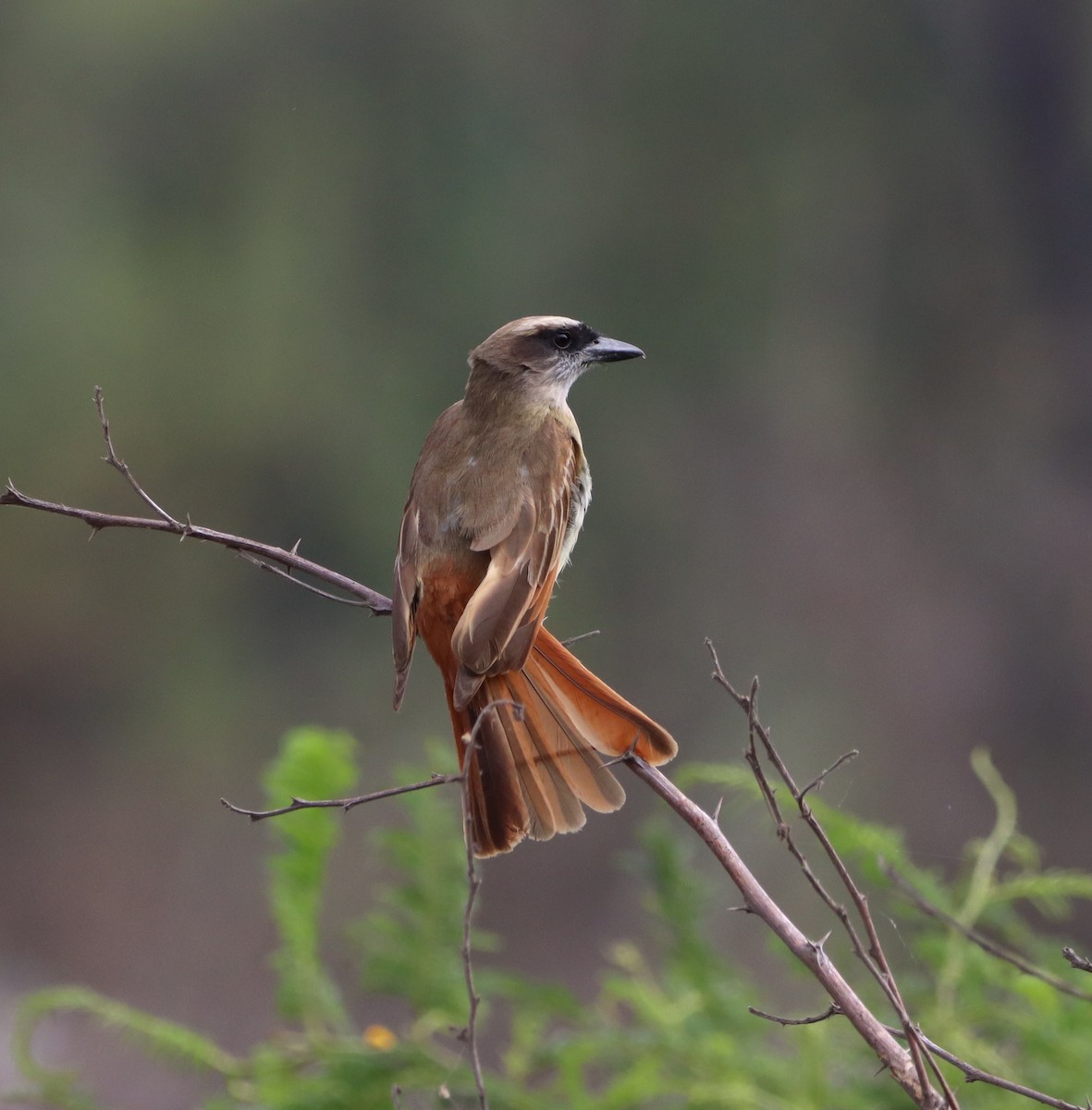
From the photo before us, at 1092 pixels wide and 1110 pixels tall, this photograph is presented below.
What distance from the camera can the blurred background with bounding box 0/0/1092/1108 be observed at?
7070 millimetres

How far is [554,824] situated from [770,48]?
6036 millimetres

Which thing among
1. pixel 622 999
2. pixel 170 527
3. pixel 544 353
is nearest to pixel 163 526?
pixel 170 527

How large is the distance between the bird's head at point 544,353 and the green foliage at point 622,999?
0.76 metres

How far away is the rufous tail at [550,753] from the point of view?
6.64 ft

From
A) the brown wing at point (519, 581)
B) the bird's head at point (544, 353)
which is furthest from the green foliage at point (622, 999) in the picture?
the bird's head at point (544, 353)

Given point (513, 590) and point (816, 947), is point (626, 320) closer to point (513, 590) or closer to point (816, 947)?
point (513, 590)

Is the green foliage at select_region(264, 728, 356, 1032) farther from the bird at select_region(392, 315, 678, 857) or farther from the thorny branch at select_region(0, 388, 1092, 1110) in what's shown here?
the thorny branch at select_region(0, 388, 1092, 1110)

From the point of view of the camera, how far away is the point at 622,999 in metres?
2.78

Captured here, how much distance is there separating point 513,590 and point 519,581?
0.03m

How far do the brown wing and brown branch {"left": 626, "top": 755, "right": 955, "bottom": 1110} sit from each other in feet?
2.47

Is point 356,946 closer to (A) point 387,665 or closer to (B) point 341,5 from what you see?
(A) point 387,665

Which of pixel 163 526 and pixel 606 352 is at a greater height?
pixel 606 352

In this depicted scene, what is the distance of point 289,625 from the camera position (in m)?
7.70

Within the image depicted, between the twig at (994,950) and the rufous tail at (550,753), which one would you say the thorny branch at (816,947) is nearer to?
the twig at (994,950)
